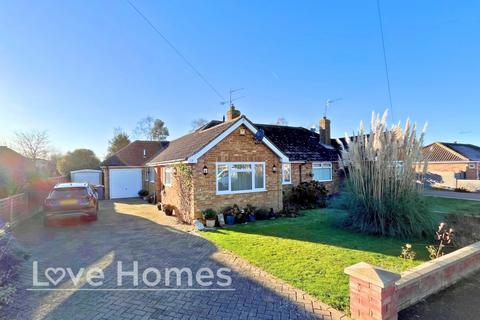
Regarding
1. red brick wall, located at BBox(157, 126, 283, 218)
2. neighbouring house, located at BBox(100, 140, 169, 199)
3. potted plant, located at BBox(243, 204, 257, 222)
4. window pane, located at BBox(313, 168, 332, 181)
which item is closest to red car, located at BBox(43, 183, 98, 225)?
red brick wall, located at BBox(157, 126, 283, 218)

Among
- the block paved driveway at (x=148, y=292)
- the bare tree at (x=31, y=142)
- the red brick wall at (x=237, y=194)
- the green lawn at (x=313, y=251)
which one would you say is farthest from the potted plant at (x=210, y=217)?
the bare tree at (x=31, y=142)

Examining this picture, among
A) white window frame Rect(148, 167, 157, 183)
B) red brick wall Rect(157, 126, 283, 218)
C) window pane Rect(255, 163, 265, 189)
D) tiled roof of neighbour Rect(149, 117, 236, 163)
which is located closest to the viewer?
red brick wall Rect(157, 126, 283, 218)

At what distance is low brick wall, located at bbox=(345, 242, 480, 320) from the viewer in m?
3.22

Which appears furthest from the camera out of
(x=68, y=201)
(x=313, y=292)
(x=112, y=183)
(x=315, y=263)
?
(x=112, y=183)

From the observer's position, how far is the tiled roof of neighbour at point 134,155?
2220cm

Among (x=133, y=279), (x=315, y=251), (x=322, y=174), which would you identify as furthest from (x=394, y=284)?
(x=322, y=174)

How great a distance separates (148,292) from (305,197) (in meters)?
11.7

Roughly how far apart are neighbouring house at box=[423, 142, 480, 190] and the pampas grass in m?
17.7

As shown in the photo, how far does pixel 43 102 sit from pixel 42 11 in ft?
25.2

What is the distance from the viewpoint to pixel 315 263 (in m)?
5.76

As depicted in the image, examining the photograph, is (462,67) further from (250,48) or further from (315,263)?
(315,263)

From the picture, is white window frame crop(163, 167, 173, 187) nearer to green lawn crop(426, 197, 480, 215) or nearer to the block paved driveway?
the block paved driveway

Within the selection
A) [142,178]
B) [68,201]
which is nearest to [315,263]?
[68,201]

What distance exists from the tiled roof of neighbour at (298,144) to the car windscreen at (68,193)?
1147cm
